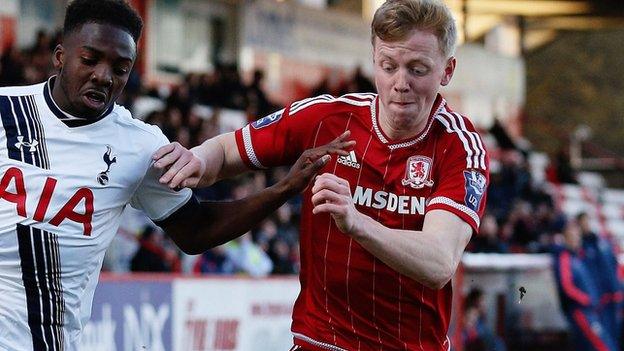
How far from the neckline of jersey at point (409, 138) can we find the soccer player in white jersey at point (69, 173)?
A: 0.38m

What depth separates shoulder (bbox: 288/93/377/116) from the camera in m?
5.39

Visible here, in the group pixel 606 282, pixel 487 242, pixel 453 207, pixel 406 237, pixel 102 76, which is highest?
pixel 102 76

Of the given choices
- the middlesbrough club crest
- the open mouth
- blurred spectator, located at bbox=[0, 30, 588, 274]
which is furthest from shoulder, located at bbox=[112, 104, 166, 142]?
blurred spectator, located at bbox=[0, 30, 588, 274]

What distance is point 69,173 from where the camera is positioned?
186 inches

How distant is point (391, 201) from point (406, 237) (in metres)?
0.45

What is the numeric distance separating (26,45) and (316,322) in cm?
1203

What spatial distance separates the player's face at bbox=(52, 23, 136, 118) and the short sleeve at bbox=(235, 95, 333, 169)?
840 millimetres

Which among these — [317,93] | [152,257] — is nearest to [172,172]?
[152,257]

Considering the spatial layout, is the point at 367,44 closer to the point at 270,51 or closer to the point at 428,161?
the point at 270,51

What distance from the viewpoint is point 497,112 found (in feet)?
96.4

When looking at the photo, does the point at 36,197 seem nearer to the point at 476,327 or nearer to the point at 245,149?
the point at 245,149

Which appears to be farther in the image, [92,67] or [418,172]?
[418,172]

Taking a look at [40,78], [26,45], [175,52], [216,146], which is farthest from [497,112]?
[216,146]

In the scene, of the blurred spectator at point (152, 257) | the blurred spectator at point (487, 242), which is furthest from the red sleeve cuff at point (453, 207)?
the blurred spectator at point (487, 242)
